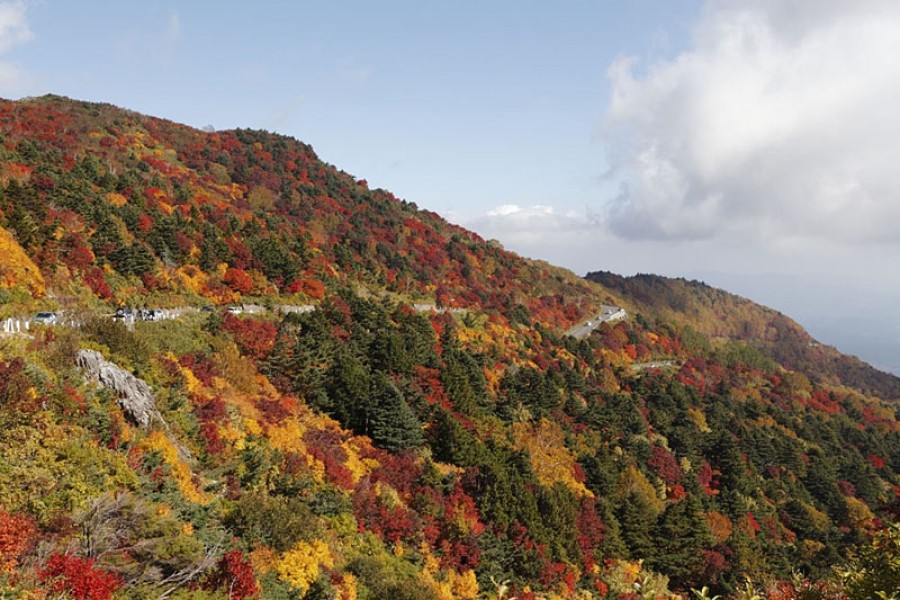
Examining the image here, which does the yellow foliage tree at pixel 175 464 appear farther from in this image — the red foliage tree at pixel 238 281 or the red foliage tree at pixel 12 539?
the red foliage tree at pixel 238 281

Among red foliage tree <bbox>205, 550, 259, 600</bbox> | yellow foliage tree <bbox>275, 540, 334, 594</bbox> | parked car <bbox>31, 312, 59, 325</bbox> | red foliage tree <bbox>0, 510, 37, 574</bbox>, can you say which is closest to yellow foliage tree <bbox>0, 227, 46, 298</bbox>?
parked car <bbox>31, 312, 59, 325</bbox>

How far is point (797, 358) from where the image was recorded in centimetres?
18362

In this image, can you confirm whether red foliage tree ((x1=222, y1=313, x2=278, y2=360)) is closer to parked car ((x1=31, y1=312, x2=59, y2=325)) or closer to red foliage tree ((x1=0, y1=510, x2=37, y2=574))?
parked car ((x1=31, y1=312, x2=59, y2=325))

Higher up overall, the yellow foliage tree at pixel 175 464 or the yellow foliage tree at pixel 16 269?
the yellow foliage tree at pixel 16 269

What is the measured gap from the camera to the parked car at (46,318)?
24.9m

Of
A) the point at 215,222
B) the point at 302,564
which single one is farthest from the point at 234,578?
the point at 215,222

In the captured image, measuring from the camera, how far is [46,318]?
2594 centimetres

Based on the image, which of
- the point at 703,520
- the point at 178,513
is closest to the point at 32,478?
the point at 178,513

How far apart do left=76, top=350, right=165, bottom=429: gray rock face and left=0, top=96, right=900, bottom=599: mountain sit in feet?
0.37

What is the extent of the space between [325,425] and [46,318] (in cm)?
1612

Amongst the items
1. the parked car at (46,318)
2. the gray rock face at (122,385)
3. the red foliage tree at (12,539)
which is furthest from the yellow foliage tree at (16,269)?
the red foliage tree at (12,539)

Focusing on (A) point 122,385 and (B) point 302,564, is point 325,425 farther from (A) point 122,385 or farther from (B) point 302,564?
(B) point 302,564

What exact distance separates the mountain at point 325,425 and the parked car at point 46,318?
21 cm

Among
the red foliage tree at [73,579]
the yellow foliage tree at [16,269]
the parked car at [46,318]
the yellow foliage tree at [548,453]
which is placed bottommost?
the yellow foliage tree at [548,453]
